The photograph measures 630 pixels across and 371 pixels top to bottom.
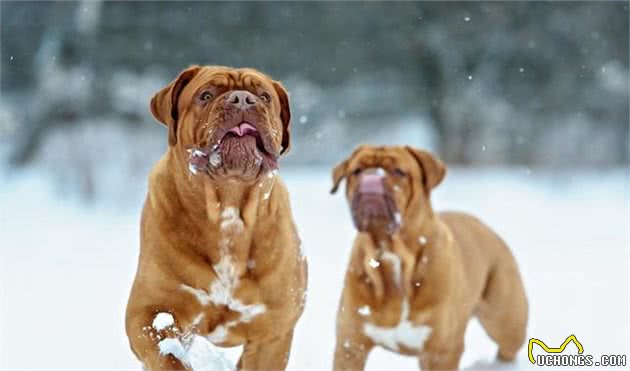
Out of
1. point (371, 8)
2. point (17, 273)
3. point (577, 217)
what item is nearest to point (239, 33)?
point (371, 8)

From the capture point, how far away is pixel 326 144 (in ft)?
33.9

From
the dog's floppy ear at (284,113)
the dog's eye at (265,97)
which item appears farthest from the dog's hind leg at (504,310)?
the dog's eye at (265,97)

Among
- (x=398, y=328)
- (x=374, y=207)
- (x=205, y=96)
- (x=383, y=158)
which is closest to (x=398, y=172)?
(x=383, y=158)

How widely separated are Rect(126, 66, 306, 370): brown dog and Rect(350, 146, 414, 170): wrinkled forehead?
0.72 metres

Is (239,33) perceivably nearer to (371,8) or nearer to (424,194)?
(371,8)

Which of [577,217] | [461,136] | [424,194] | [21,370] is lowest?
[21,370]

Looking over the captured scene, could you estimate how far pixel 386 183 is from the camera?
130 inches

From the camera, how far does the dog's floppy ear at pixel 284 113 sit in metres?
2.69

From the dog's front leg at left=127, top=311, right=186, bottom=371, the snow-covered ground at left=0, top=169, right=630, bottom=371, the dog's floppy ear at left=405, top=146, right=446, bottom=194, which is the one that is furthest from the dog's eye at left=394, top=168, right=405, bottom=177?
the dog's front leg at left=127, top=311, right=186, bottom=371

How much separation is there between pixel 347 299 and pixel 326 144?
6.98 metres

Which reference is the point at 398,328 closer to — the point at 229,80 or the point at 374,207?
the point at 374,207

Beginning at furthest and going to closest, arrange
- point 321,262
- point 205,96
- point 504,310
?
1. point 321,262
2. point 504,310
3. point 205,96

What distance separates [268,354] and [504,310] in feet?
4.46

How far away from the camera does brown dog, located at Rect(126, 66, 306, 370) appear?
2523 millimetres
